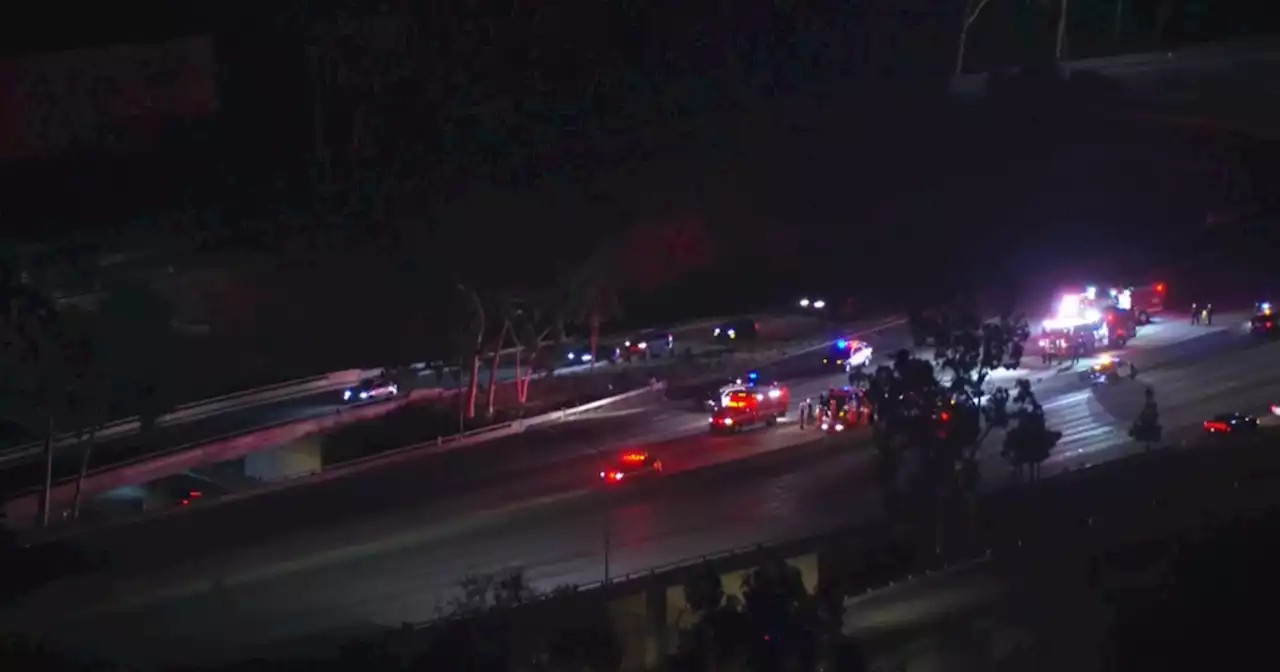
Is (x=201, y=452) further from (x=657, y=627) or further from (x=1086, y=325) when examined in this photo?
(x=1086, y=325)

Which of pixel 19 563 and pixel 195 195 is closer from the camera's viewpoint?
pixel 19 563

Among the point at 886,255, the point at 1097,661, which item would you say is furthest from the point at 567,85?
the point at 1097,661

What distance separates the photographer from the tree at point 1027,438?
44.7ft

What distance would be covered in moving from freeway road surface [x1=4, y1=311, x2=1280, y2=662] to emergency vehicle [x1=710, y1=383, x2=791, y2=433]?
A: 0.81 feet

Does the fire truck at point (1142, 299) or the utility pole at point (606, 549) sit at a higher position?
the fire truck at point (1142, 299)

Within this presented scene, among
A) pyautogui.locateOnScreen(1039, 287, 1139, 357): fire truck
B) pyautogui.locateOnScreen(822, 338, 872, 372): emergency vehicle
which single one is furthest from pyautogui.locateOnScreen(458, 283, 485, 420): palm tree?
pyautogui.locateOnScreen(1039, 287, 1139, 357): fire truck

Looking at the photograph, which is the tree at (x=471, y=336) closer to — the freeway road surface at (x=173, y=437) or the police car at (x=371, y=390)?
the police car at (x=371, y=390)

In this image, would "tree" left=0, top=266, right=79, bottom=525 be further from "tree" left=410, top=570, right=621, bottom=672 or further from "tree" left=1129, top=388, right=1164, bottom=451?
"tree" left=1129, top=388, right=1164, bottom=451

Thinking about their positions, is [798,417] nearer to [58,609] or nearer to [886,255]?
[886,255]

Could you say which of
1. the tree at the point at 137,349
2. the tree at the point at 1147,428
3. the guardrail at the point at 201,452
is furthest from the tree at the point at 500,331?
the tree at the point at 1147,428

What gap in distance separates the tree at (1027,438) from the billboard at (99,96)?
6.79m

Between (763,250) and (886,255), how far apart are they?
4.58 feet

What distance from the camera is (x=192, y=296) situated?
1522 cm

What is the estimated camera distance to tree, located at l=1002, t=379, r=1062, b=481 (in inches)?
537
